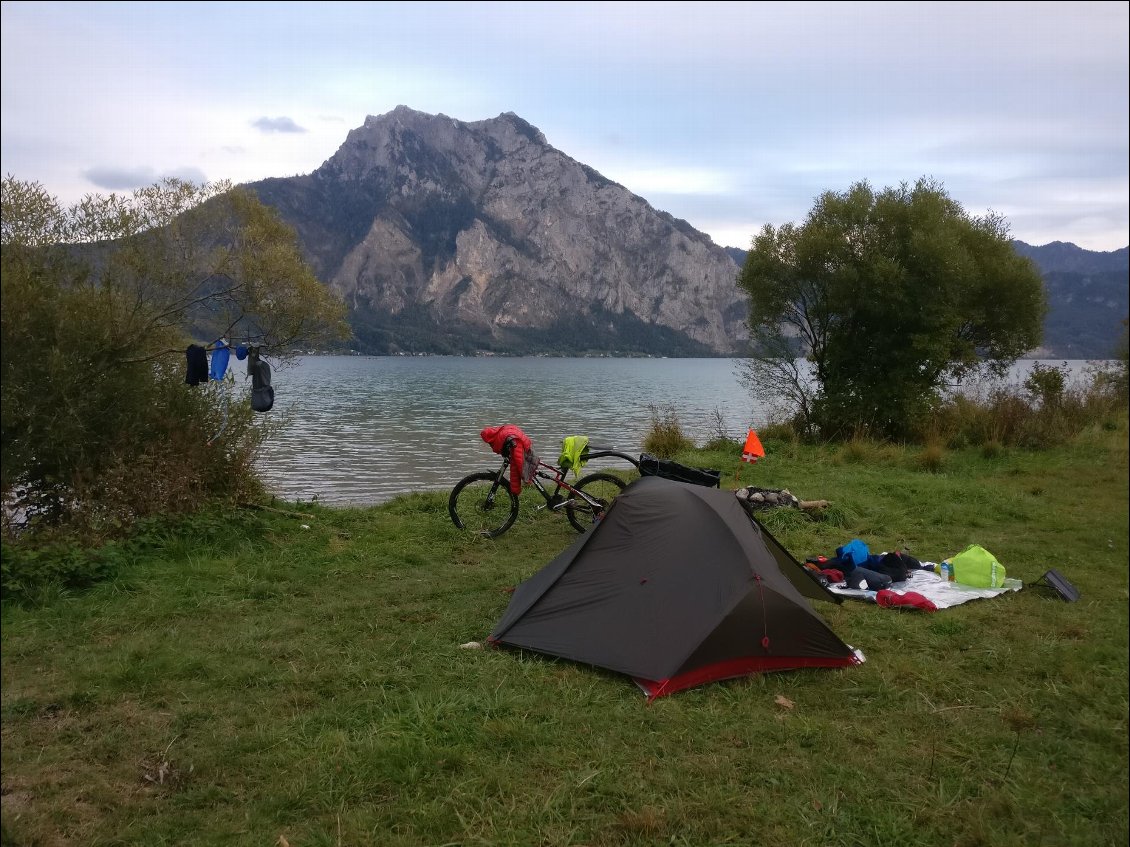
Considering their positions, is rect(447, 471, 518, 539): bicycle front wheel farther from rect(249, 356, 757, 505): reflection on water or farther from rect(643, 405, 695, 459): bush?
rect(643, 405, 695, 459): bush

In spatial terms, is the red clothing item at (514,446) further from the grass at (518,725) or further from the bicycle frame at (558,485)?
the grass at (518,725)

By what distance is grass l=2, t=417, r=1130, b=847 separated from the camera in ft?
11.3

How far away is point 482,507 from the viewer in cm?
1062

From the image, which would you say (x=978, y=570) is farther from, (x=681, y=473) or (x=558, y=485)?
(x=558, y=485)

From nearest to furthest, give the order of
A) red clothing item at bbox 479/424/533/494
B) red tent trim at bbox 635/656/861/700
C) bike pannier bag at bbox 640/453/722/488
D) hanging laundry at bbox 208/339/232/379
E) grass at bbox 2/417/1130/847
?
grass at bbox 2/417/1130/847, red tent trim at bbox 635/656/861/700, hanging laundry at bbox 208/339/232/379, bike pannier bag at bbox 640/453/722/488, red clothing item at bbox 479/424/533/494

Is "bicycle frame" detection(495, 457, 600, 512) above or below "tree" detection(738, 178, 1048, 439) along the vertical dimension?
below

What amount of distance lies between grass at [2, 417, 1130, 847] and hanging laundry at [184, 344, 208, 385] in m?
1.83

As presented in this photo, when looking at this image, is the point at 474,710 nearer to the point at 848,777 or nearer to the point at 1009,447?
the point at 848,777

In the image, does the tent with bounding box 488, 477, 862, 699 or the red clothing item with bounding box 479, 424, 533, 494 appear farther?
the red clothing item with bounding box 479, 424, 533, 494

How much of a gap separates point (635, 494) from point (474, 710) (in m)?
2.50

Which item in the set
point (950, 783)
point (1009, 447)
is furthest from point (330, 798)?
point (1009, 447)

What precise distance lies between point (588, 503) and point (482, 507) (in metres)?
1.50

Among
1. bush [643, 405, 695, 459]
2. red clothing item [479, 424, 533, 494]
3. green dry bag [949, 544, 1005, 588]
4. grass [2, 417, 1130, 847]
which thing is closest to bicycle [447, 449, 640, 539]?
red clothing item [479, 424, 533, 494]

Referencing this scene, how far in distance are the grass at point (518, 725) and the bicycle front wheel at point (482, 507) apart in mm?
2537
